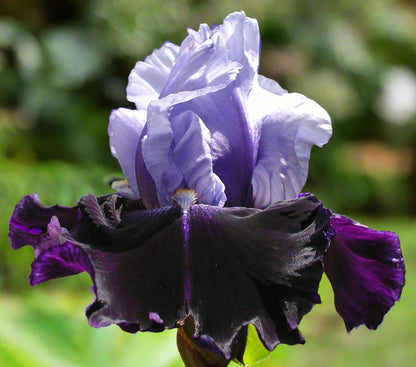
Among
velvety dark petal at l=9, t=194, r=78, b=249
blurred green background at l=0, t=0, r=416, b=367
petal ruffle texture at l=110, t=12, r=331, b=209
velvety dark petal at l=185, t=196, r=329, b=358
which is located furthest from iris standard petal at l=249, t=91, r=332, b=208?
blurred green background at l=0, t=0, r=416, b=367

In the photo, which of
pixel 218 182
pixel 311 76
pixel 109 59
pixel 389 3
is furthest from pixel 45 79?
pixel 389 3

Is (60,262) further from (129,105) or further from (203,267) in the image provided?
(129,105)

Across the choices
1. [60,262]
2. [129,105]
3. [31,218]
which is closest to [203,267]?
[60,262]

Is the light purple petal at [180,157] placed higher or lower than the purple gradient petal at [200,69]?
lower

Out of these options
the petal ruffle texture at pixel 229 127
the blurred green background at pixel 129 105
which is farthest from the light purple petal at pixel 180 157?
the blurred green background at pixel 129 105

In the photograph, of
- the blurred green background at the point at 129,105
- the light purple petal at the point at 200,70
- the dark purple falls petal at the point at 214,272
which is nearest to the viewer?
the dark purple falls petal at the point at 214,272

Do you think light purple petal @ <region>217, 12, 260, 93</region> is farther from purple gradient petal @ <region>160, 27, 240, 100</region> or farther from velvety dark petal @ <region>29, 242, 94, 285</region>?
velvety dark petal @ <region>29, 242, 94, 285</region>

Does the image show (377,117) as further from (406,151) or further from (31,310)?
(31,310)

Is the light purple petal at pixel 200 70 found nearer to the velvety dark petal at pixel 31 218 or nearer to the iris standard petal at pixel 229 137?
the iris standard petal at pixel 229 137
